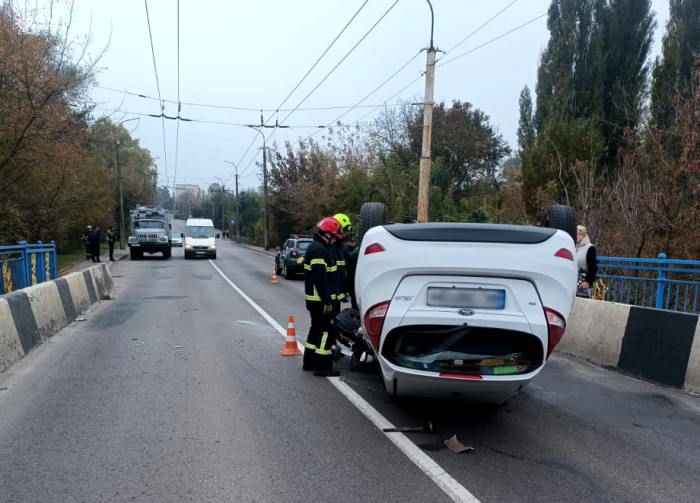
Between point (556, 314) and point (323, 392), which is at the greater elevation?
point (556, 314)

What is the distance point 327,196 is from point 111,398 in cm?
2578

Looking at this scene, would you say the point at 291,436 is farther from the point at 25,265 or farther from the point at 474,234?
the point at 25,265

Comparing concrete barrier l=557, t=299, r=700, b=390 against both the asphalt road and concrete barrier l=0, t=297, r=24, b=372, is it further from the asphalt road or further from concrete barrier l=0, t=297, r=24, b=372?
concrete barrier l=0, t=297, r=24, b=372

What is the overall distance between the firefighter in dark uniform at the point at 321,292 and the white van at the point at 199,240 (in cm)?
2798

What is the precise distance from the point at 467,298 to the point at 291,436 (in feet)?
5.90

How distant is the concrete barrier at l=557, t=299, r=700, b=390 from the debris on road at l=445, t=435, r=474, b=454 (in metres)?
3.22

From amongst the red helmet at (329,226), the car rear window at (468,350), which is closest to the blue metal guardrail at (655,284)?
the car rear window at (468,350)

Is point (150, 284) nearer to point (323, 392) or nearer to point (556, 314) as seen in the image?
point (323, 392)

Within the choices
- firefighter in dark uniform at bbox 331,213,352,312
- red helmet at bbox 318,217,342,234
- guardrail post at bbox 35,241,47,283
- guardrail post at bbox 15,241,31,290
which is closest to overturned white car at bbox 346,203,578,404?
red helmet at bbox 318,217,342,234

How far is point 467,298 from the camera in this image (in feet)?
13.5

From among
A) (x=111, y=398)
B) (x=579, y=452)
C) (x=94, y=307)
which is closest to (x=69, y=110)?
(x=94, y=307)

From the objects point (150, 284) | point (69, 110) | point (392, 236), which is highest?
point (69, 110)

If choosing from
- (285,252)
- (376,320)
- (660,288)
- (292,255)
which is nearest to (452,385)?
(376,320)

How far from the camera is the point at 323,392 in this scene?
18.9ft
